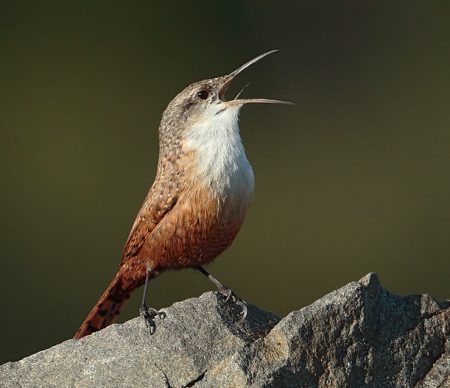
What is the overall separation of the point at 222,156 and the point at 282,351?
5.14 ft

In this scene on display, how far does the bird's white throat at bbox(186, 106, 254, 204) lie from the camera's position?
5.10 meters

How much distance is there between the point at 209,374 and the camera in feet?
12.9

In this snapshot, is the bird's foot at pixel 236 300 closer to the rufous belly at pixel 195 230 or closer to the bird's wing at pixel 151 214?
the rufous belly at pixel 195 230

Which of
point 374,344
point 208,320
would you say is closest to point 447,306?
point 374,344

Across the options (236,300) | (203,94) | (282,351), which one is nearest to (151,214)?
(203,94)

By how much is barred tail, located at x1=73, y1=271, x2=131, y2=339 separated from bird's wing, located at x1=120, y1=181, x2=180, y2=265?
17 centimetres

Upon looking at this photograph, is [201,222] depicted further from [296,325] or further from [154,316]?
[296,325]

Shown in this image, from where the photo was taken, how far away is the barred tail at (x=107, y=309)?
530 cm

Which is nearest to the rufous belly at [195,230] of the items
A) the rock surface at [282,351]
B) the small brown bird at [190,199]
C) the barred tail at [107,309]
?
the small brown bird at [190,199]

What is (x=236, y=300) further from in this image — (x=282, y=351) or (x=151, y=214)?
(x=151, y=214)

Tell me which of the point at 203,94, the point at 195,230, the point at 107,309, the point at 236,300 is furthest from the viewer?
the point at 203,94

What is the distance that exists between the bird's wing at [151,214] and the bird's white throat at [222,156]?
212 mm

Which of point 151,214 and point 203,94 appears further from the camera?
point 203,94

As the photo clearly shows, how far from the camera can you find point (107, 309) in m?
5.45
